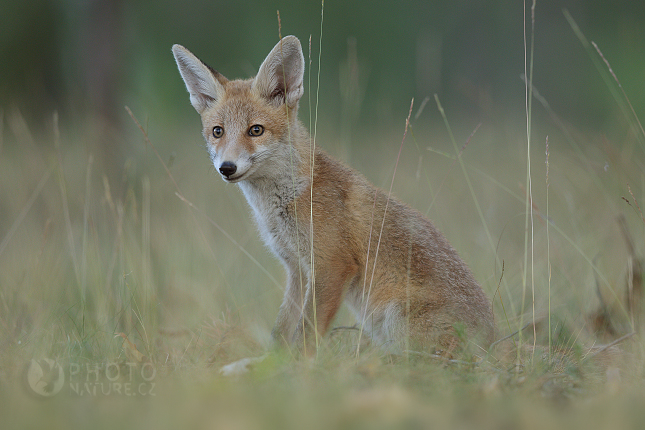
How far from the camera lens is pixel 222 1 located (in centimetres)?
2255

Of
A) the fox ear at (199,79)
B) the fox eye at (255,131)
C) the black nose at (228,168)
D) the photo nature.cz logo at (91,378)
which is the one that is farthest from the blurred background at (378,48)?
the photo nature.cz logo at (91,378)

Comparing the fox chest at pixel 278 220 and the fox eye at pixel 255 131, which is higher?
the fox eye at pixel 255 131

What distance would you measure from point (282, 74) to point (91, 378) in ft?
8.68

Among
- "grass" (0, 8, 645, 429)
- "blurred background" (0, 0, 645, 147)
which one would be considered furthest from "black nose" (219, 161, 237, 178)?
"blurred background" (0, 0, 645, 147)

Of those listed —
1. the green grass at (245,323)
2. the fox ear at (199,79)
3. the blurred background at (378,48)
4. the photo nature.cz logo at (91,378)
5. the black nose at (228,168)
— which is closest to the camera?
the green grass at (245,323)

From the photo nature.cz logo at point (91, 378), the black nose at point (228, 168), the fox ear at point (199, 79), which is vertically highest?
the fox ear at point (199, 79)

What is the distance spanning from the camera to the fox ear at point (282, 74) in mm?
4195

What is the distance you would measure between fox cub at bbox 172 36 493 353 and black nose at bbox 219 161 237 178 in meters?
0.01

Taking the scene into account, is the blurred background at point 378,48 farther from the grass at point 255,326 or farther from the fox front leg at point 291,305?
the fox front leg at point 291,305

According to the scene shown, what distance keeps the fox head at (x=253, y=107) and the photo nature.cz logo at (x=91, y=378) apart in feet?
4.89

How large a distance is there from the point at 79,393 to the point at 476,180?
8.02m

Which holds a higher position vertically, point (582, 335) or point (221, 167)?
point (221, 167)

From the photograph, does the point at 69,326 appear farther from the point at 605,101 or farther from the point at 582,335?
the point at 605,101

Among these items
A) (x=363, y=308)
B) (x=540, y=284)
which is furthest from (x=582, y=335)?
(x=363, y=308)
